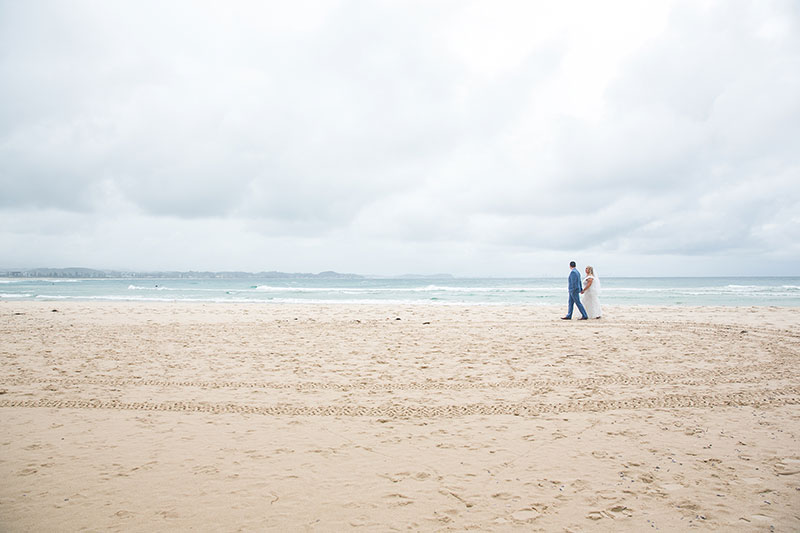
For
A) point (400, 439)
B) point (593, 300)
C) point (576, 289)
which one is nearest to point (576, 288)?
point (576, 289)

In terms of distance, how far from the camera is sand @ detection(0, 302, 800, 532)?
3.15 metres

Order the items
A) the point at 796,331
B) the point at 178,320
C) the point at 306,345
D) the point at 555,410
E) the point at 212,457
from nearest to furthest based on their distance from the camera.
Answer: the point at 212,457 → the point at 555,410 → the point at 306,345 → the point at 796,331 → the point at 178,320

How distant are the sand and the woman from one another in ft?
17.8

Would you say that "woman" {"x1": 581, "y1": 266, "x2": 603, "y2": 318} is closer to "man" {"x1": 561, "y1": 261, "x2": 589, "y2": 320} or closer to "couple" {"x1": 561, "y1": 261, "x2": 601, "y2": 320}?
"couple" {"x1": 561, "y1": 261, "x2": 601, "y2": 320}

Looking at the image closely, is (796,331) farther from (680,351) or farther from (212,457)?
(212,457)

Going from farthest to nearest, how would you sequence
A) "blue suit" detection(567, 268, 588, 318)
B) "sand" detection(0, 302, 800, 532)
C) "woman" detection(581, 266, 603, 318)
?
"blue suit" detection(567, 268, 588, 318)
"woman" detection(581, 266, 603, 318)
"sand" detection(0, 302, 800, 532)

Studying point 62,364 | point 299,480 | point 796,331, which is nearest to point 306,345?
point 62,364

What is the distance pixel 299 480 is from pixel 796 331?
1473cm

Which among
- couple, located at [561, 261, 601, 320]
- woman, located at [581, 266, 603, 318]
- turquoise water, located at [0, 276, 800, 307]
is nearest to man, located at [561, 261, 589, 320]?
couple, located at [561, 261, 601, 320]

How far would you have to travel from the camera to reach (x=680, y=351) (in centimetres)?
916

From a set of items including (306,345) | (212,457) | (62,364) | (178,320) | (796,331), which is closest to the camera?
(212,457)

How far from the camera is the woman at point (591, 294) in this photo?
1465 cm

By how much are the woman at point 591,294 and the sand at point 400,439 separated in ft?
17.8

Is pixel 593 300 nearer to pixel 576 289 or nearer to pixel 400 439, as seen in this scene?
pixel 576 289
